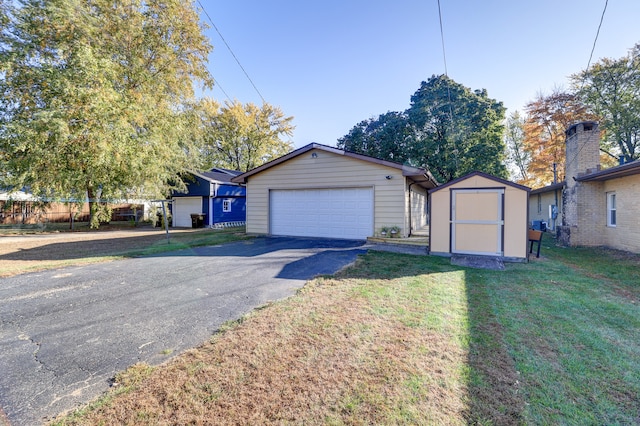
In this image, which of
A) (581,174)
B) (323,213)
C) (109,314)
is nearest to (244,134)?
(323,213)

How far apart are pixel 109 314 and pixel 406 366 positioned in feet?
12.7

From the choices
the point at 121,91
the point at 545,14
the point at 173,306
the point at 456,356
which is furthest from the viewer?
A: the point at 121,91

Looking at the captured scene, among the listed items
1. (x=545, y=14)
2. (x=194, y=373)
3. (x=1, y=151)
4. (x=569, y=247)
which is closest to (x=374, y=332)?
(x=194, y=373)

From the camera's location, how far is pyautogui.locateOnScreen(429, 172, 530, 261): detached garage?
22.9ft

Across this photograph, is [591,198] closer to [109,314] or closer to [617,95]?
[109,314]

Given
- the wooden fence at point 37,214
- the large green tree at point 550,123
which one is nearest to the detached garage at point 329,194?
the wooden fence at point 37,214

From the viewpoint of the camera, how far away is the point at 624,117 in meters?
17.6

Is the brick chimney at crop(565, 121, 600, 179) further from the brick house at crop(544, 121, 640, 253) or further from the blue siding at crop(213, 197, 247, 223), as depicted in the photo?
the blue siding at crop(213, 197, 247, 223)

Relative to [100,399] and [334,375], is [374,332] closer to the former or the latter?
[334,375]

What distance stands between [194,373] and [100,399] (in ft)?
2.14

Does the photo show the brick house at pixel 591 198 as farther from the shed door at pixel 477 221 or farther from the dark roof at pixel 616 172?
the shed door at pixel 477 221

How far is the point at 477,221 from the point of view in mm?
7367

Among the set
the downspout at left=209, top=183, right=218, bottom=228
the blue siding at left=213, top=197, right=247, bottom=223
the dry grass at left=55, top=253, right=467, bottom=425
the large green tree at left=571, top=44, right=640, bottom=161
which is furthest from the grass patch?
the large green tree at left=571, top=44, right=640, bottom=161

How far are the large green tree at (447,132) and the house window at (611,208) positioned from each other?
32.0 feet
